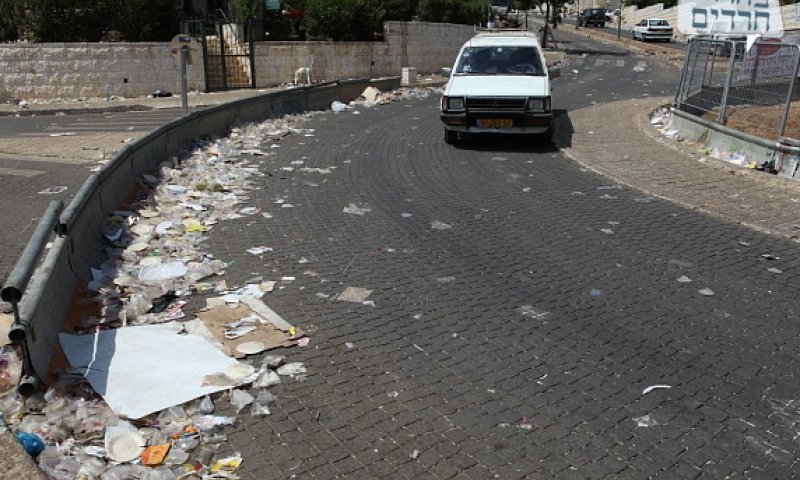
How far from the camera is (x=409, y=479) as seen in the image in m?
3.38

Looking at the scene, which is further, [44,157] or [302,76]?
[302,76]

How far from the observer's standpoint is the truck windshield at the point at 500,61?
13.0 meters

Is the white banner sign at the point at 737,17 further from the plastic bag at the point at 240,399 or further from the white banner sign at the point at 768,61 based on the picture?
the plastic bag at the point at 240,399

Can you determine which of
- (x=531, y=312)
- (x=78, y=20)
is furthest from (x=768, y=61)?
(x=78, y=20)

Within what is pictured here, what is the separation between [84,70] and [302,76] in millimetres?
7126

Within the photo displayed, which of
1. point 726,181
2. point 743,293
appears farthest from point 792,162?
point 743,293

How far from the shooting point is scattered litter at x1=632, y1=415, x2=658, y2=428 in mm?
3871

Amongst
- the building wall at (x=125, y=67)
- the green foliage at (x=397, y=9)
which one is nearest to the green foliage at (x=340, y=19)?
the building wall at (x=125, y=67)

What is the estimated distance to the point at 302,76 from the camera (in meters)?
24.6

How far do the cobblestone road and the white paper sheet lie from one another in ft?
1.72

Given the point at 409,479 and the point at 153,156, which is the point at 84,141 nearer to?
the point at 153,156

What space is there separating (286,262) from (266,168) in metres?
4.60

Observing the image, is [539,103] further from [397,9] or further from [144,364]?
[397,9]

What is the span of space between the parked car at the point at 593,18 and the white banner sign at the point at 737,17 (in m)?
62.2
